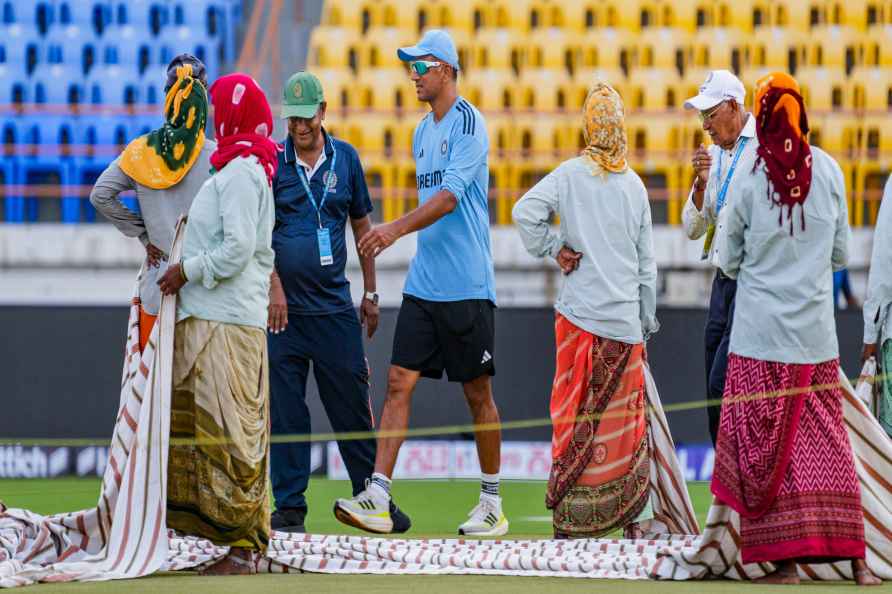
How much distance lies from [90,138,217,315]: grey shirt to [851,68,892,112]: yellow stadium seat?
31.2 feet

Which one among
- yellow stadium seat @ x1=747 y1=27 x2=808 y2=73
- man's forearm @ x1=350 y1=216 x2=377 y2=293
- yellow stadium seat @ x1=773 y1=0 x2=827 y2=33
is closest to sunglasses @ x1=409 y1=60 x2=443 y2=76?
man's forearm @ x1=350 y1=216 x2=377 y2=293

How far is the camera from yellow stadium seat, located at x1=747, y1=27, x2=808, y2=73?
1502 centimetres

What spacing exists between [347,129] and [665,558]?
918 centimetres

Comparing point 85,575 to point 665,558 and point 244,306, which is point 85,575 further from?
point 665,558

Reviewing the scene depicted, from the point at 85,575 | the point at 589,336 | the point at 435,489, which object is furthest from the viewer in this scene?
the point at 435,489

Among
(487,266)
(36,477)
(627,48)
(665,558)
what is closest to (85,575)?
(665,558)

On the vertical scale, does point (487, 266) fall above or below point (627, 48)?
below

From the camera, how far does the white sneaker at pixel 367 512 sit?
21.6 ft

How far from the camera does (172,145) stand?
6.28 meters

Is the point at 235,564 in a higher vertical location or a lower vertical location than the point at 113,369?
lower

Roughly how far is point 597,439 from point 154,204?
2.05 m

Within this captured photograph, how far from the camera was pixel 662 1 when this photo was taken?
1562cm

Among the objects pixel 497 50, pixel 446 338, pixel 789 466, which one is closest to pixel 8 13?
pixel 497 50

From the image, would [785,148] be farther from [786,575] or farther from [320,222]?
[320,222]
